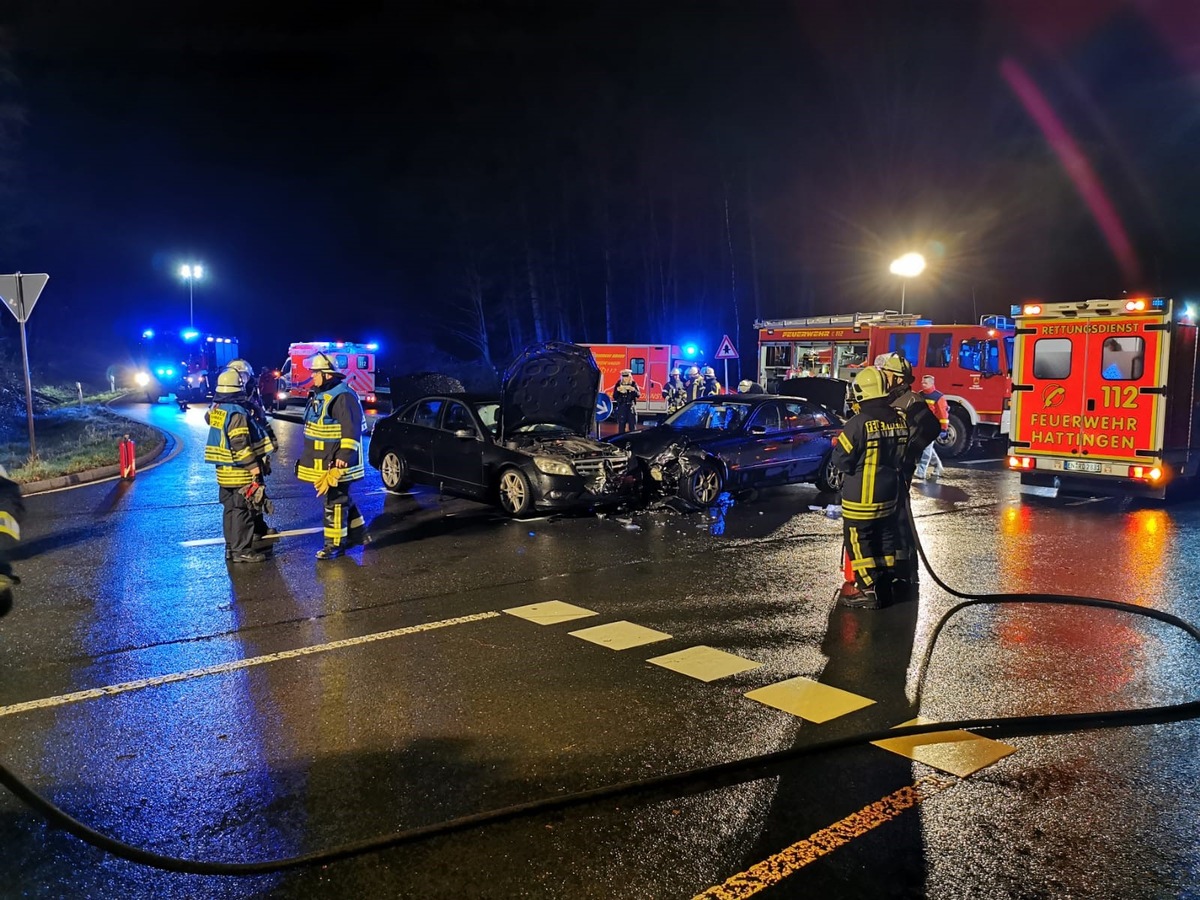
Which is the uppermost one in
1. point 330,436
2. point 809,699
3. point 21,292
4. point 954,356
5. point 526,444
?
point 21,292

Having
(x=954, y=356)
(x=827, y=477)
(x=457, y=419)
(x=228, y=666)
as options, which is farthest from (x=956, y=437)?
(x=228, y=666)

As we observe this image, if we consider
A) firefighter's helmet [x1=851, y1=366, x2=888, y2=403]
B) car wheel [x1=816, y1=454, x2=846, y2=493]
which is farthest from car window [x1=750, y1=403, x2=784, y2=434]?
firefighter's helmet [x1=851, y1=366, x2=888, y2=403]

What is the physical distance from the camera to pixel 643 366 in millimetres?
27266

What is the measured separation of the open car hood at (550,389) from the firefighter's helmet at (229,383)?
3504mm

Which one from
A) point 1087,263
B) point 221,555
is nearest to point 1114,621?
point 221,555

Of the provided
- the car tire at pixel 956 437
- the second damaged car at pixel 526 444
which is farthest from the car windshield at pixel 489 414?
the car tire at pixel 956 437

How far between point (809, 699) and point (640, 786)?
1.46m

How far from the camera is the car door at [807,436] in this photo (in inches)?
479

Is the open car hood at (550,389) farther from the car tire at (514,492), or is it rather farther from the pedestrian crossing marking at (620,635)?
the pedestrian crossing marking at (620,635)

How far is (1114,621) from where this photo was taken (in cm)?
640

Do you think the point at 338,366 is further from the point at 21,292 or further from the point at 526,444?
the point at 526,444

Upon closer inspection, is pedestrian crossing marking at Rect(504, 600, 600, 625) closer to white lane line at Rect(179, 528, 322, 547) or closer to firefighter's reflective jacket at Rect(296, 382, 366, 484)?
firefighter's reflective jacket at Rect(296, 382, 366, 484)

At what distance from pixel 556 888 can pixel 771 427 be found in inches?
374

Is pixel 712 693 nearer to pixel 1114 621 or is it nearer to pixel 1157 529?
pixel 1114 621
